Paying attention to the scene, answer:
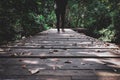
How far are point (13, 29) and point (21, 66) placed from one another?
16.1 ft

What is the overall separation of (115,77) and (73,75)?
37 cm

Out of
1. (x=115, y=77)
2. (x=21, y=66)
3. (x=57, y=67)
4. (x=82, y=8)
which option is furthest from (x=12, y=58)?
(x=82, y=8)

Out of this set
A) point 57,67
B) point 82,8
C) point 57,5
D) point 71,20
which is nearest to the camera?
point 57,67

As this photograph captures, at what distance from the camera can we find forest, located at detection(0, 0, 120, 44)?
628cm

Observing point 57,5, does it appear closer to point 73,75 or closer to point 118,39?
point 73,75

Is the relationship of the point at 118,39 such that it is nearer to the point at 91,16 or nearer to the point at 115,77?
the point at 91,16

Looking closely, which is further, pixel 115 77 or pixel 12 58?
pixel 12 58

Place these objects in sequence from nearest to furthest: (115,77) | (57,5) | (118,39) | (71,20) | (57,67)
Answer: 1. (115,77)
2. (57,67)
3. (57,5)
4. (118,39)
5. (71,20)

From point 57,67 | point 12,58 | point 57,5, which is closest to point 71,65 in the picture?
point 57,67

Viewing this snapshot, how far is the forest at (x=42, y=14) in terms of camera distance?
6279 millimetres

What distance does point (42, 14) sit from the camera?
1294cm

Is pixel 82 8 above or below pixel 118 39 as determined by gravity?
above

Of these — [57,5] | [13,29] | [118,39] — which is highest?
[57,5]

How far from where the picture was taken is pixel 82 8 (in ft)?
68.7
